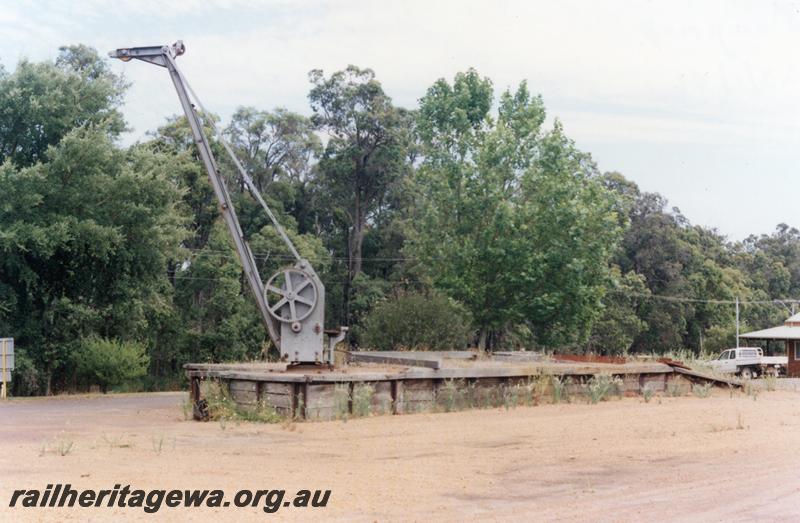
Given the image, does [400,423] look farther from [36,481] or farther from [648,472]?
[36,481]

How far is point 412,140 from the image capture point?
191 ft

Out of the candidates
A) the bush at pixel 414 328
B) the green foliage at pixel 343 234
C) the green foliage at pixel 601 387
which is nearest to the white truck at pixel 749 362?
the green foliage at pixel 343 234

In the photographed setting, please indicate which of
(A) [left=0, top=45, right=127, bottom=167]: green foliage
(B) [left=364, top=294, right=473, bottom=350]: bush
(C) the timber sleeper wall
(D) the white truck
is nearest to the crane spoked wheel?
(C) the timber sleeper wall

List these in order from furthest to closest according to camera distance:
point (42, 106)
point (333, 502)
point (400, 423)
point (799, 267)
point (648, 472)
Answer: point (799, 267) → point (42, 106) → point (400, 423) → point (648, 472) → point (333, 502)

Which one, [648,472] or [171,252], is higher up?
[171,252]

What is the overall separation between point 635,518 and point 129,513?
4448 millimetres

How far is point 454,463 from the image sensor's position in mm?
11547

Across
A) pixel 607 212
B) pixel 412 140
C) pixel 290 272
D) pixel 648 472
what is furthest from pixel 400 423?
pixel 412 140

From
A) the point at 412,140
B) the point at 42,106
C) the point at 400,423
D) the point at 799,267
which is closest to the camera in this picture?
the point at 400,423

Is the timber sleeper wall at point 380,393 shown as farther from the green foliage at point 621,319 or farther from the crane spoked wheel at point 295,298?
the green foliage at point 621,319

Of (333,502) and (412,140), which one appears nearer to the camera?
(333,502)

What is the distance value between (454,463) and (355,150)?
4693 centimetres

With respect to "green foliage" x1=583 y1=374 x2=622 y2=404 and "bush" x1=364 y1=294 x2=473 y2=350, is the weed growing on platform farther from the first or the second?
"bush" x1=364 y1=294 x2=473 y2=350

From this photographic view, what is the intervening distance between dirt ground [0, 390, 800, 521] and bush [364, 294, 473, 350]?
1229 cm
